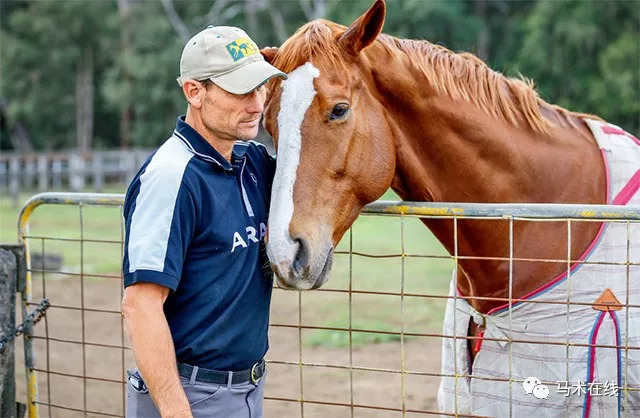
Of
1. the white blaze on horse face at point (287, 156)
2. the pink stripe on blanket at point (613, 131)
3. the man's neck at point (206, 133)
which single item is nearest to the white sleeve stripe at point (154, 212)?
the man's neck at point (206, 133)

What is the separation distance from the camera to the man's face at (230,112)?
7.54 feet

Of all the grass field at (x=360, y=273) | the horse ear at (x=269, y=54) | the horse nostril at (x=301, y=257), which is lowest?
the grass field at (x=360, y=273)

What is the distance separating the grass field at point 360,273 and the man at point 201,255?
5.34 feet

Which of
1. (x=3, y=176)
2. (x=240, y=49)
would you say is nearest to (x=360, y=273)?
(x=240, y=49)

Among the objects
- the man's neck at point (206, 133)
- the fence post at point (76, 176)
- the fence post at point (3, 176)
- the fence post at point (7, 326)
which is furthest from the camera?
the fence post at point (76, 176)

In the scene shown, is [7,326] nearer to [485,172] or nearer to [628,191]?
[485,172]

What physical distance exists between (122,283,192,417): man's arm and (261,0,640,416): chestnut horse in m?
0.52

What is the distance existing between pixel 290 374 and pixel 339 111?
405 cm

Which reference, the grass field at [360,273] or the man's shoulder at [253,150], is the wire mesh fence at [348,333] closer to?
the grass field at [360,273]

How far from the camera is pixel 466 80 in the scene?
3.09 m

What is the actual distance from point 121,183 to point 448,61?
2473 cm

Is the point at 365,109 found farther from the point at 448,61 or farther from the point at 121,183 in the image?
the point at 121,183

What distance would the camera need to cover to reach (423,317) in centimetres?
773

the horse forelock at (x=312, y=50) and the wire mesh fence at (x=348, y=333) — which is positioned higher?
the horse forelock at (x=312, y=50)
